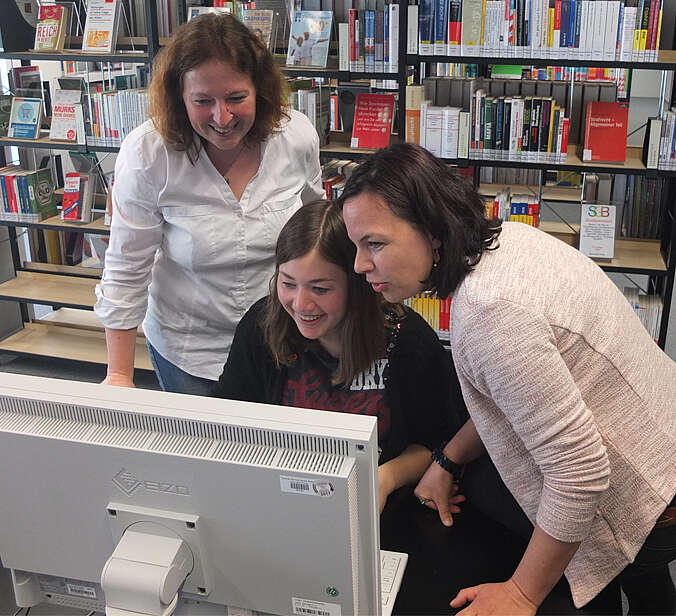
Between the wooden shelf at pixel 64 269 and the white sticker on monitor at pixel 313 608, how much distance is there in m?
3.23

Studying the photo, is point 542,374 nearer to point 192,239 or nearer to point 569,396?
point 569,396

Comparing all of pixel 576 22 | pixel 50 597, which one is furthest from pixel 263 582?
pixel 576 22

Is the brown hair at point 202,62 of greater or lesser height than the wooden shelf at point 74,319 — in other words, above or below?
above

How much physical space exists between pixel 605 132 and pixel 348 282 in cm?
183

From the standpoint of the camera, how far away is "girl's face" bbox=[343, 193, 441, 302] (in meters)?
1.13

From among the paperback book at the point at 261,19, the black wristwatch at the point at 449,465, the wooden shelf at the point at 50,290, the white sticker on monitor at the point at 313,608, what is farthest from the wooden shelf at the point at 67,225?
the white sticker on monitor at the point at 313,608

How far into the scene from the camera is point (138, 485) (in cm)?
93

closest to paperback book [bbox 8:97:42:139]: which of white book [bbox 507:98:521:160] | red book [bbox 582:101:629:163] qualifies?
white book [bbox 507:98:521:160]

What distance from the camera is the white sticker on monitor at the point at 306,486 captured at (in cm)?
85

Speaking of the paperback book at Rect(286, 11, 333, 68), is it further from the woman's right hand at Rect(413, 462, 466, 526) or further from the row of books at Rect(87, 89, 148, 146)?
the woman's right hand at Rect(413, 462, 466, 526)

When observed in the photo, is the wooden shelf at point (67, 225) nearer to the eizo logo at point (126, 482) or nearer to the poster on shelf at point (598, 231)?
the poster on shelf at point (598, 231)

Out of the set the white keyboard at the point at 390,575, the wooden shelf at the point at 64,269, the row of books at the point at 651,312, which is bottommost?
the wooden shelf at the point at 64,269

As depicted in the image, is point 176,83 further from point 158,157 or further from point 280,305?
point 280,305

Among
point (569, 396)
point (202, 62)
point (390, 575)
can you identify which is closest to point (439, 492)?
point (390, 575)
